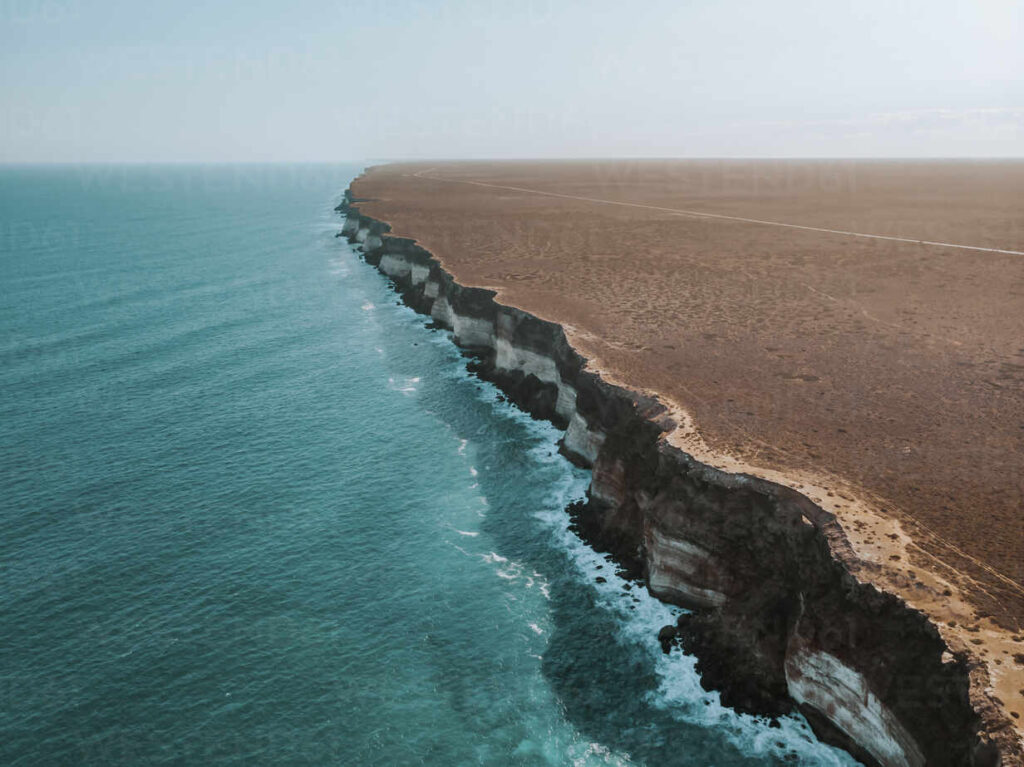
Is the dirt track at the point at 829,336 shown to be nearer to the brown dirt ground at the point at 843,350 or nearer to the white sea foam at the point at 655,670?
the brown dirt ground at the point at 843,350

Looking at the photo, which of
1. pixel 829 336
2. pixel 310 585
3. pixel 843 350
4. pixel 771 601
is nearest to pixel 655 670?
pixel 771 601

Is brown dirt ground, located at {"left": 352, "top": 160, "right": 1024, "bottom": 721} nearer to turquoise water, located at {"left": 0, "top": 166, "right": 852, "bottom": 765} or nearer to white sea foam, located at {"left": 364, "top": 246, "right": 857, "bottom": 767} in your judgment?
white sea foam, located at {"left": 364, "top": 246, "right": 857, "bottom": 767}

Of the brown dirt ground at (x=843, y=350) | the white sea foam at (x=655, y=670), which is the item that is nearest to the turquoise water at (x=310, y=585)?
the white sea foam at (x=655, y=670)

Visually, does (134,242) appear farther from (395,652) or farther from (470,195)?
(395,652)

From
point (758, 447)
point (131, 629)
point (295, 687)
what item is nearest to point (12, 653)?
point (131, 629)

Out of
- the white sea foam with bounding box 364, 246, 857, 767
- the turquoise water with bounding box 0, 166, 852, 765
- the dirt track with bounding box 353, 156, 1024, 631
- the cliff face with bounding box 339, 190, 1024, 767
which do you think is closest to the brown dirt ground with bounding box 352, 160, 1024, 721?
the dirt track with bounding box 353, 156, 1024, 631
